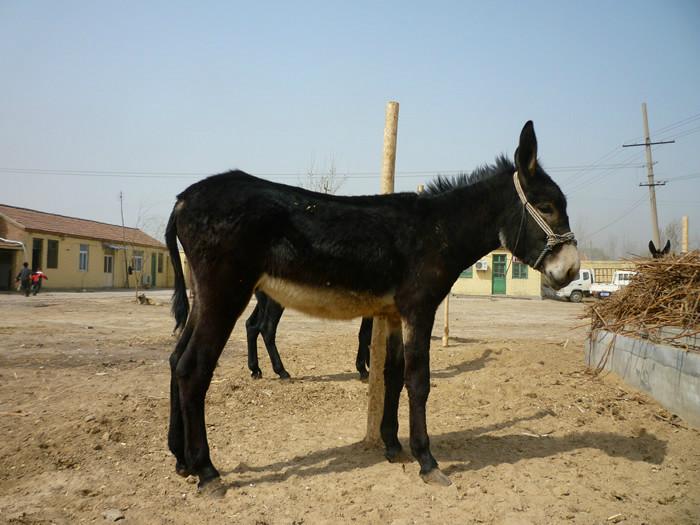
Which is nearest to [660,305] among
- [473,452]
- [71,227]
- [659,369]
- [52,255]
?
[659,369]

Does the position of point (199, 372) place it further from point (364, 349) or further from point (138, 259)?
point (138, 259)

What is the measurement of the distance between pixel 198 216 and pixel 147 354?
6227 mm

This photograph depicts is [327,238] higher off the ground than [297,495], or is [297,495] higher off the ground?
[327,238]

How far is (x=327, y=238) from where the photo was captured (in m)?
3.65

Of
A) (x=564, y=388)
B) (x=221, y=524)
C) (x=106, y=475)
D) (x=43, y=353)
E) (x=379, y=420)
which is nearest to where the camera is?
(x=221, y=524)

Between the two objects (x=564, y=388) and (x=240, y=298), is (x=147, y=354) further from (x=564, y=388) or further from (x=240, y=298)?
(x=564, y=388)

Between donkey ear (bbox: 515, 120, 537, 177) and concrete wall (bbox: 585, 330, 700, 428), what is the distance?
270 cm

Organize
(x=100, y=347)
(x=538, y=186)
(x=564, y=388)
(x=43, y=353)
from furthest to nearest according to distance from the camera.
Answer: (x=100, y=347)
(x=43, y=353)
(x=564, y=388)
(x=538, y=186)

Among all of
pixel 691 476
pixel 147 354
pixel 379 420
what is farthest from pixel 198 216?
pixel 147 354

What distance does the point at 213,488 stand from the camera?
11.4ft

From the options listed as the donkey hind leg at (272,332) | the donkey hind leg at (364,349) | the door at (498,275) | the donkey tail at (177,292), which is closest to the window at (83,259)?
the door at (498,275)

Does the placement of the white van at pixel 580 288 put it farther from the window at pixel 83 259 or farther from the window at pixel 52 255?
the window at pixel 52 255

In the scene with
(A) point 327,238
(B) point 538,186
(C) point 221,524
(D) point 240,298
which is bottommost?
(C) point 221,524

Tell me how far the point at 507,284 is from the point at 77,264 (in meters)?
31.4
